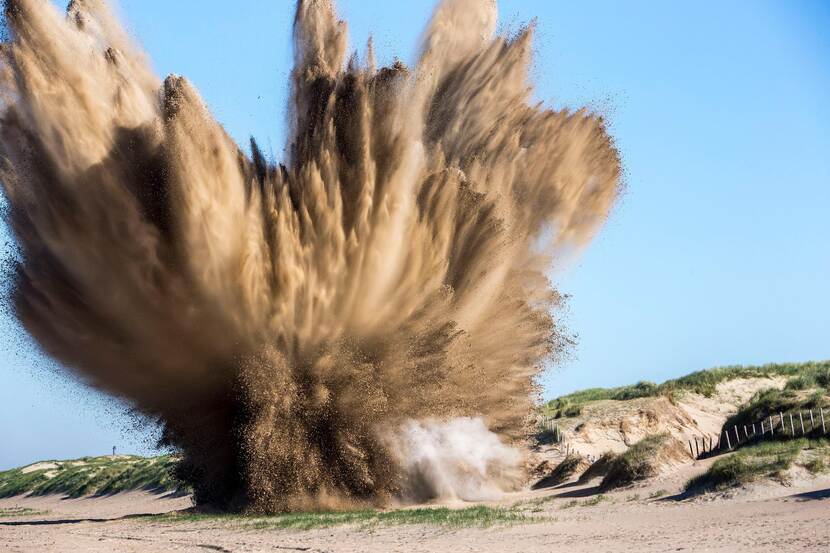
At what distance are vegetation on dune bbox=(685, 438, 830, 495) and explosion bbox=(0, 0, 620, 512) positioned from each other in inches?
413

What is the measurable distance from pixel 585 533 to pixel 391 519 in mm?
6882

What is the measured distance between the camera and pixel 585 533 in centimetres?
1788

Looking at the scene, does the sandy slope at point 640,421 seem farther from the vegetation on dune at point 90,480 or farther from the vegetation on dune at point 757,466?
the vegetation on dune at point 90,480

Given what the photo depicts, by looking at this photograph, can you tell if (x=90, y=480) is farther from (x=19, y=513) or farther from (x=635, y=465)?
(x=635, y=465)

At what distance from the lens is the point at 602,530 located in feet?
59.4

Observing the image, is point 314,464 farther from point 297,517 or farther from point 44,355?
point 44,355

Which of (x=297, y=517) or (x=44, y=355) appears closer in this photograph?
(x=297, y=517)

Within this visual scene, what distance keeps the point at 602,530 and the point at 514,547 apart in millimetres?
2811

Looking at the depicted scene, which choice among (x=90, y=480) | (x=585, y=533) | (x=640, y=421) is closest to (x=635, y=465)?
(x=585, y=533)

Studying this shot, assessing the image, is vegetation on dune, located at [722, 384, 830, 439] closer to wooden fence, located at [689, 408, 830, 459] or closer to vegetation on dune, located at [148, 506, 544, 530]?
wooden fence, located at [689, 408, 830, 459]

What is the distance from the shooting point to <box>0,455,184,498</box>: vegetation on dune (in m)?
61.6

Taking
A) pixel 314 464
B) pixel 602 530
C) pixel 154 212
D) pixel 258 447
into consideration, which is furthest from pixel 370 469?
pixel 602 530

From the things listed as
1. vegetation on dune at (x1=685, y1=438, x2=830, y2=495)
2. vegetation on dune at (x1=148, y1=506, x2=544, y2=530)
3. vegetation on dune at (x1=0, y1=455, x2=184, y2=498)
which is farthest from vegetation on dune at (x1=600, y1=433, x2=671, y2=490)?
vegetation on dune at (x1=0, y1=455, x2=184, y2=498)

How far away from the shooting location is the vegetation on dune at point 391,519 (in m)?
21.5
